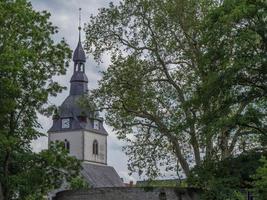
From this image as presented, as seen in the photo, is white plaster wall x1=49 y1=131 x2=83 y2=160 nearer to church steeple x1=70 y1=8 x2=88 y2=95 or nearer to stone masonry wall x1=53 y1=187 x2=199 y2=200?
church steeple x1=70 y1=8 x2=88 y2=95

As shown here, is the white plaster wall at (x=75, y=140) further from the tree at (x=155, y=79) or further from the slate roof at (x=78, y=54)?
the tree at (x=155, y=79)

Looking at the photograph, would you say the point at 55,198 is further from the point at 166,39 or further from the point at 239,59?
the point at 239,59

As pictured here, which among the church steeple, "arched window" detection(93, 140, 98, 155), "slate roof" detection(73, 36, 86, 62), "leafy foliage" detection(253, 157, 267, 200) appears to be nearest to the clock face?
the church steeple

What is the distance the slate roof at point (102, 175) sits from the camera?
8588 centimetres

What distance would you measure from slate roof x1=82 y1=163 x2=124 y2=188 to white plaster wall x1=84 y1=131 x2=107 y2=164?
6341 mm

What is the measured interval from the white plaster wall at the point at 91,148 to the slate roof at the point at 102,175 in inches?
250

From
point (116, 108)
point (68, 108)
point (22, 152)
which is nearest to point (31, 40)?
point (22, 152)

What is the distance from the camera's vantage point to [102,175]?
91.4 metres

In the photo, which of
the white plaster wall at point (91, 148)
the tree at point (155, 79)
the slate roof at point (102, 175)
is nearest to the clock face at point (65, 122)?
the white plaster wall at point (91, 148)

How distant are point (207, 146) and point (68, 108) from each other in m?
74.4

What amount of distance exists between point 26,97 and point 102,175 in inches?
2512

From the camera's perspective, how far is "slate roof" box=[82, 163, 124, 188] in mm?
85881

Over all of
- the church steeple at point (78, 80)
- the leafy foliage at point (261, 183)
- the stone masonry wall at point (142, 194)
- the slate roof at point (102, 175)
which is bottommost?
the leafy foliage at point (261, 183)

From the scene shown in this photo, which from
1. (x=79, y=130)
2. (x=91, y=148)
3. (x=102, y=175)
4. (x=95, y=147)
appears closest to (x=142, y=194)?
(x=102, y=175)
